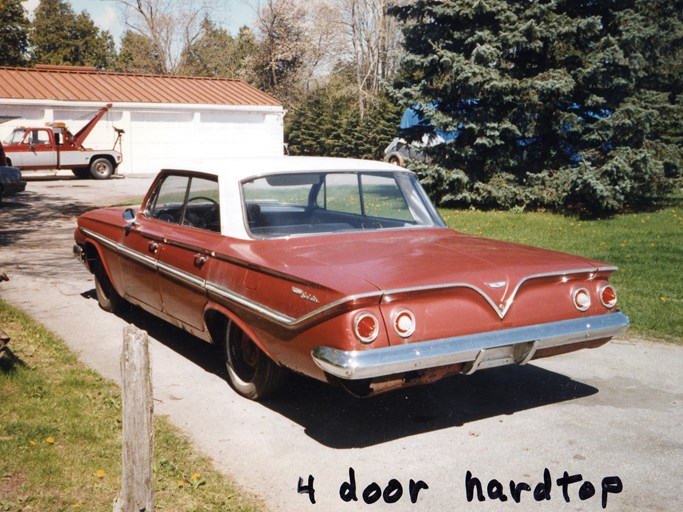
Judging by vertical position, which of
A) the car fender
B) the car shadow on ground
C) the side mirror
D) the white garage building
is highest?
the white garage building

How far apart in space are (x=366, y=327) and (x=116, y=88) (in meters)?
28.4

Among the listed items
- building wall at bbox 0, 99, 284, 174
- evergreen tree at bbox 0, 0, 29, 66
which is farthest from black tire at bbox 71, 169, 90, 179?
Result: evergreen tree at bbox 0, 0, 29, 66

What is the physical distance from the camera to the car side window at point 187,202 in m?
5.35

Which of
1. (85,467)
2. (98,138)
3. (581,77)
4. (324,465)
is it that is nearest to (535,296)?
(324,465)

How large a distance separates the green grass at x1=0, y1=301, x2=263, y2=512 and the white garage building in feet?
77.7

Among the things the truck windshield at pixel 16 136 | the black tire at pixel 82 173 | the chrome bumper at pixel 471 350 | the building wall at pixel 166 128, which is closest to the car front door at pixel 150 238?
the chrome bumper at pixel 471 350

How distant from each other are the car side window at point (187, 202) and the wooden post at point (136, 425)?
251cm

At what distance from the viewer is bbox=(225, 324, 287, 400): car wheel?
Result: 4.70 meters

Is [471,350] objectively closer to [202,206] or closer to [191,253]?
[191,253]

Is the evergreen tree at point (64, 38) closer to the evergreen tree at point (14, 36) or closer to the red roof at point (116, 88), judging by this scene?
the evergreen tree at point (14, 36)

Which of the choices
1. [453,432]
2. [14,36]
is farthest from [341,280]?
[14,36]

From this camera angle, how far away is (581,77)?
14.9 m

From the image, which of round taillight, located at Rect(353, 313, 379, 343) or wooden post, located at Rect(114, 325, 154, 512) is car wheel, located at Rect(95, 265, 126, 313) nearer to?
round taillight, located at Rect(353, 313, 379, 343)

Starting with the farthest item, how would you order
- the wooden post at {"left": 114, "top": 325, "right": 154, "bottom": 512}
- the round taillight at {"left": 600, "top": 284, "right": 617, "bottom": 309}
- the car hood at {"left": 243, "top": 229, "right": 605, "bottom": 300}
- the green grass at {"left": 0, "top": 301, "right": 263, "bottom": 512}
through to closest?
the round taillight at {"left": 600, "top": 284, "right": 617, "bottom": 309}, the car hood at {"left": 243, "top": 229, "right": 605, "bottom": 300}, the green grass at {"left": 0, "top": 301, "right": 263, "bottom": 512}, the wooden post at {"left": 114, "top": 325, "right": 154, "bottom": 512}
